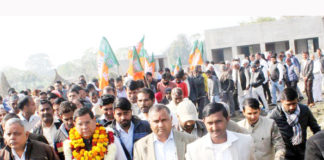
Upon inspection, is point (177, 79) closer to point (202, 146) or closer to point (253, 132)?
point (253, 132)

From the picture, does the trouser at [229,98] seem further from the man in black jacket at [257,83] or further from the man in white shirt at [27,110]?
the man in white shirt at [27,110]

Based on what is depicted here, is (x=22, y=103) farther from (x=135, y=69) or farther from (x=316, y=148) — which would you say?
(x=316, y=148)

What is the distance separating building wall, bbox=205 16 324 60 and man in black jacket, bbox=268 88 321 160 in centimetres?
2587

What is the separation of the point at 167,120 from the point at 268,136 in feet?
4.54

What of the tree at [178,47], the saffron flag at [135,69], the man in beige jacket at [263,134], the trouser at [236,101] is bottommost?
the trouser at [236,101]

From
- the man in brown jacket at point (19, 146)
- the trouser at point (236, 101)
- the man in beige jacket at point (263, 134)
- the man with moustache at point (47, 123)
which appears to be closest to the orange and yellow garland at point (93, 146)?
the man in brown jacket at point (19, 146)

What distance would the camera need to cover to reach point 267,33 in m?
30.0

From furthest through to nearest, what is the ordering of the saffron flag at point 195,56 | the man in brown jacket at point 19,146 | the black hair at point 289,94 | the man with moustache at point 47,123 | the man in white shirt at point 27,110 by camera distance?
the saffron flag at point 195,56 → the man in white shirt at point 27,110 → the man with moustache at point 47,123 → the black hair at point 289,94 → the man in brown jacket at point 19,146

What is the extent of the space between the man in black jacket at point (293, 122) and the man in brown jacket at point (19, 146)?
2.93 m

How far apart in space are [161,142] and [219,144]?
708 mm

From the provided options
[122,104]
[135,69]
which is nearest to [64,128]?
[122,104]

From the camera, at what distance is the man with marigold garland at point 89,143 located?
3.71 metres

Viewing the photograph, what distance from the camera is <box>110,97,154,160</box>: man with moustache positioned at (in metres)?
4.16

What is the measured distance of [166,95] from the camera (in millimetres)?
8180
